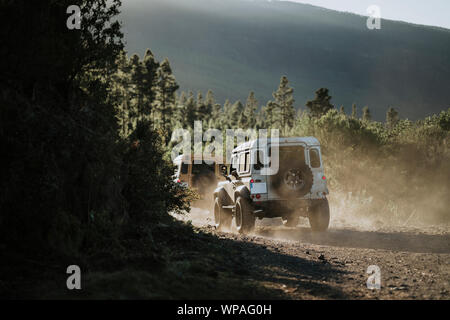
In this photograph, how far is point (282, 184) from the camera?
456 inches

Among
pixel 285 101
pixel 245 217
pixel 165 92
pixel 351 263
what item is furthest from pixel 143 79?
pixel 351 263

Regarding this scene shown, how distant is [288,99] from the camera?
8600 cm

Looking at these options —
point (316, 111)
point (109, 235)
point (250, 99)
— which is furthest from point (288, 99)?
point (109, 235)

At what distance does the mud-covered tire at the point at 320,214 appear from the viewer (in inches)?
475

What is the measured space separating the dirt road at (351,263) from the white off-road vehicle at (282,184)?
0.79 metres

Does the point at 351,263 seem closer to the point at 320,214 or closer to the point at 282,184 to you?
the point at 282,184

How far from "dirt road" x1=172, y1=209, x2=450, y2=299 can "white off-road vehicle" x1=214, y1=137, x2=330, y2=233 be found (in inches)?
31.2

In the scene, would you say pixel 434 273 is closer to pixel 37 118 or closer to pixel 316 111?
pixel 37 118

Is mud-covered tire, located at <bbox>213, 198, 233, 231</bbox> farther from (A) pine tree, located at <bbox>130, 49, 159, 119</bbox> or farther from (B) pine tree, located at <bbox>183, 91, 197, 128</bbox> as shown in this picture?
(B) pine tree, located at <bbox>183, 91, 197, 128</bbox>

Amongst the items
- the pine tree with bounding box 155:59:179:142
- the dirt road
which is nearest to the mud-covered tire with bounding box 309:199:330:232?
the dirt road

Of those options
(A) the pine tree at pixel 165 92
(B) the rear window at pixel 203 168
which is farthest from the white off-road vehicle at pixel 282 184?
(A) the pine tree at pixel 165 92

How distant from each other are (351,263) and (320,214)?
4.23 m

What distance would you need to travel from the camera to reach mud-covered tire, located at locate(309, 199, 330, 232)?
12055mm
